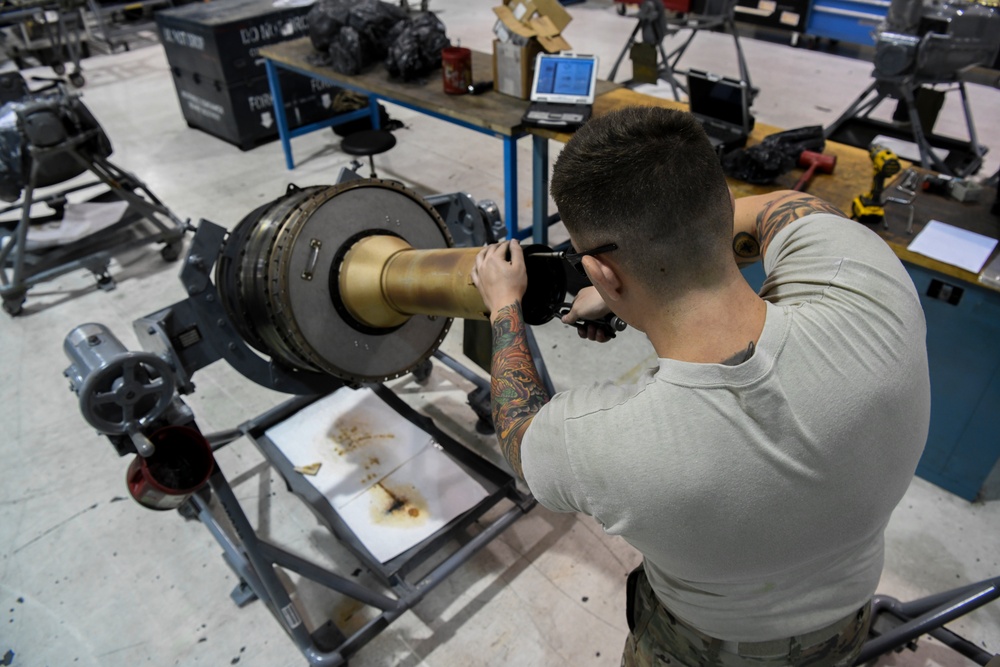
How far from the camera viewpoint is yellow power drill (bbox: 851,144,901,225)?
2078 millimetres

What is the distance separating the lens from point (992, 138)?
460cm

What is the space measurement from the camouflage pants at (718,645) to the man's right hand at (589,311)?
18.6 inches

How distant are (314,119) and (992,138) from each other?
15.8ft

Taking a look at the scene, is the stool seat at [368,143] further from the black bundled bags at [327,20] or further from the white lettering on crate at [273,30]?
the white lettering on crate at [273,30]

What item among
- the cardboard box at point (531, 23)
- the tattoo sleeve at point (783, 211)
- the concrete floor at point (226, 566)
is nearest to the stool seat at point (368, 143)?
the cardboard box at point (531, 23)

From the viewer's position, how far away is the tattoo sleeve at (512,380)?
99 cm

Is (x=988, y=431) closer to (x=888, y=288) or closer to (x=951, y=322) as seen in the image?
(x=951, y=322)

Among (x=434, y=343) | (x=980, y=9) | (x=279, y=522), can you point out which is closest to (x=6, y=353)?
(x=279, y=522)

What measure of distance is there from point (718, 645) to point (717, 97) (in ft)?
7.20

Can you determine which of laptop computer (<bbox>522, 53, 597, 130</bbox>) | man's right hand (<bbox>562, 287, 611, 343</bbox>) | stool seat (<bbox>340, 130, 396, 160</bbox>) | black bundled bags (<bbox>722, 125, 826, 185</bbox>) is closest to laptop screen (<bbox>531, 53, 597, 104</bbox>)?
laptop computer (<bbox>522, 53, 597, 130</bbox>)

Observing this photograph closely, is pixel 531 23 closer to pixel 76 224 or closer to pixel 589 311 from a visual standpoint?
pixel 589 311

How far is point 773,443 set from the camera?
0.75m

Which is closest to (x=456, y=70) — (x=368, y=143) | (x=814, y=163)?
(x=368, y=143)

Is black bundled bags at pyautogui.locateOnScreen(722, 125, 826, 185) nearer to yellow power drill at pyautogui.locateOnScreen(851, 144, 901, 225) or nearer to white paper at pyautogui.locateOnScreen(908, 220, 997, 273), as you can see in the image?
yellow power drill at pyautogui.locateOnScreen(851, 144, 901, 225)
